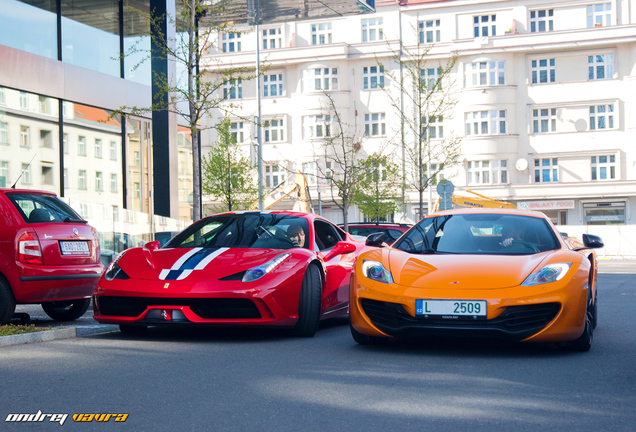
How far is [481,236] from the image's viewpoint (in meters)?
7.82

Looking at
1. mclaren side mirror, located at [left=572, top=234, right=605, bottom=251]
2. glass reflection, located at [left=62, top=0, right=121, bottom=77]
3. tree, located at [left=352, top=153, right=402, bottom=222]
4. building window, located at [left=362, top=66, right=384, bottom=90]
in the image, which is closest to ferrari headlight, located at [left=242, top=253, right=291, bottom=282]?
mclaren side mirror, located at [left=572, top=234, right=605, bottom=251]

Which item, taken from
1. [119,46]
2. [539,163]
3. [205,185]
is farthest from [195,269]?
[539,163]

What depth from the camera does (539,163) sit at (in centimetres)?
4972

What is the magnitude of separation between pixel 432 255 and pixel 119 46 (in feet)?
45.4

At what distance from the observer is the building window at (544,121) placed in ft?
163

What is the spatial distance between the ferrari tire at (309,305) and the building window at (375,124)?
45.0m

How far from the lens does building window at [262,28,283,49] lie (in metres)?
54.5

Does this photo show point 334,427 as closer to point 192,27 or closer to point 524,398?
point 524,398

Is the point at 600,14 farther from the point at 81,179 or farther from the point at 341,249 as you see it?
the point at 341,249

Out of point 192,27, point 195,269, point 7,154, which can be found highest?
point 192,27

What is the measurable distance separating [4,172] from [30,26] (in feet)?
9.94

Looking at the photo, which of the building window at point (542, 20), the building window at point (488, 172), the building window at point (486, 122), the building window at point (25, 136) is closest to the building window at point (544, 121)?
the building window at point (486, 122)

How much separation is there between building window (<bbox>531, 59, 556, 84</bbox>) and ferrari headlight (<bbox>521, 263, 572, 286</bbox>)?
4566 cm

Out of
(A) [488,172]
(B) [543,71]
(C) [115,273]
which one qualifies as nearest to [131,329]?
(C) [115,273]
